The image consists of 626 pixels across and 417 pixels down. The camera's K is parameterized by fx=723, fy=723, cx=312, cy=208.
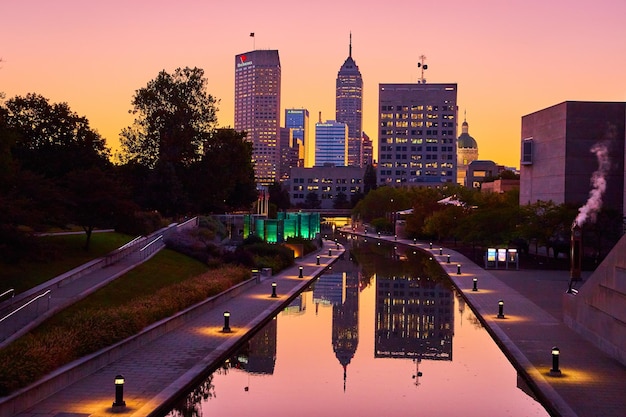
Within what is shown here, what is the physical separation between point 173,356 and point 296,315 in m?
10.2

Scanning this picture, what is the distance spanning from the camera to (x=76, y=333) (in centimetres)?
1912

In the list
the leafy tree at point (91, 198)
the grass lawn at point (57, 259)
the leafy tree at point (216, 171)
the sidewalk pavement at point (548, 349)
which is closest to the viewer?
the sidewalk pavement at point (548, 349)

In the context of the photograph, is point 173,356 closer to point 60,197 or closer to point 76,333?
point 76,333

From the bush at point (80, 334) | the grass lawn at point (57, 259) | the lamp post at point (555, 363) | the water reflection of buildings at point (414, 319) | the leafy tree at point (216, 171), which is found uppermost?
the leafy tree at point (216, 171)

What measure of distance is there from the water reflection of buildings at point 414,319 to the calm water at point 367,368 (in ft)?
0.13

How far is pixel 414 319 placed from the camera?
2953 centimetres

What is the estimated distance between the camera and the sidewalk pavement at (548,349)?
16.2 m

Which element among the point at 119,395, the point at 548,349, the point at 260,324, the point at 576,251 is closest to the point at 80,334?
the point at 119,395

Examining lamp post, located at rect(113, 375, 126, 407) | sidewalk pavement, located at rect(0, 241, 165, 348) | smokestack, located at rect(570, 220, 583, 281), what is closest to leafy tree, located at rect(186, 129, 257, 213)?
sidewalk pavement, located at rect(0, 241, 165, 348)

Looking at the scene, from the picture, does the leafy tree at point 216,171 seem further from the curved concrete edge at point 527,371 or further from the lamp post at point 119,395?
the lamp post at point 119,395

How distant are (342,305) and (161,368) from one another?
50.0 ft

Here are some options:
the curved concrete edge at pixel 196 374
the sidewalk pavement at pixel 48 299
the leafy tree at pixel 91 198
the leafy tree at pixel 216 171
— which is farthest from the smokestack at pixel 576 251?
the leafy tree at pixel 216 171

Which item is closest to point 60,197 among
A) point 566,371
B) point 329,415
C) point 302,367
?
point 302,367

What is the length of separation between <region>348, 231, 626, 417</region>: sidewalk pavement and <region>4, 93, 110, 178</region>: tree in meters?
22.8
